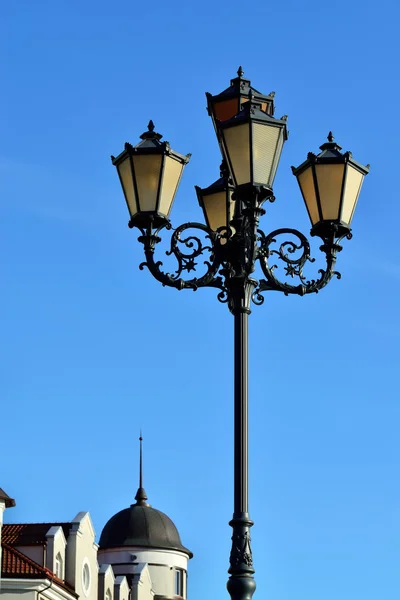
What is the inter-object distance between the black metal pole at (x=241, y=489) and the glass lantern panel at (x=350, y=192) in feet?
4.60

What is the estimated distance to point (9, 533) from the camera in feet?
158

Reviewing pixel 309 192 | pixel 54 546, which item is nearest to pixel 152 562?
pixel 54 546

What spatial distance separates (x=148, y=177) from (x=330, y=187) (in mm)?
1523

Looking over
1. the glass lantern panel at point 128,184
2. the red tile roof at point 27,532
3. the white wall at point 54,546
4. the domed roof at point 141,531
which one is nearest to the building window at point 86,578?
the red tile roof at point 27,532

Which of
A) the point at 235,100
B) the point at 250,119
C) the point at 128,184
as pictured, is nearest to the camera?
the point at 250,119

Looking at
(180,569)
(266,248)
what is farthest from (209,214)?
(180,569)

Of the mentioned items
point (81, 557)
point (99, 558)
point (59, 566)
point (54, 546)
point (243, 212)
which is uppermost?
point (99, 558)

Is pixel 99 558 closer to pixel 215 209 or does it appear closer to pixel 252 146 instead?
pixel 215 209

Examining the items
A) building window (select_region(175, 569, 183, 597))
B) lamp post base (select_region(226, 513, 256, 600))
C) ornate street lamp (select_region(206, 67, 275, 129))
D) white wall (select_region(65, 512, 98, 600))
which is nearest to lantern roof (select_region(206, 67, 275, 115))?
ornate street lamp (select_region(206, 67, 275, 129))

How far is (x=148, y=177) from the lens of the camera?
38.8 feet

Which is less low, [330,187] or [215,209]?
[215,209]

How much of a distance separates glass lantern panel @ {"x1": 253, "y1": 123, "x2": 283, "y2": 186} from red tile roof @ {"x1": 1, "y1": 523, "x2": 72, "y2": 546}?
36.9 metres

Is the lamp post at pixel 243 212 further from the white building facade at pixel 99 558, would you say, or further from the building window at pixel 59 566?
the building window at pixel 59 566

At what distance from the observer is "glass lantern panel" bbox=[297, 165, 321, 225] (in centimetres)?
1196
